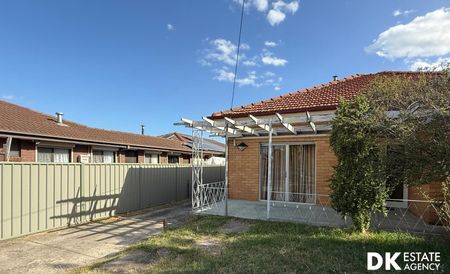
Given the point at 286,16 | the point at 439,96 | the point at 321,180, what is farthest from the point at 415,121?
the point at 286,16

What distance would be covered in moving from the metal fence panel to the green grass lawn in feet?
12.6

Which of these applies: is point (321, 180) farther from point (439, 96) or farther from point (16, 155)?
point (16, 155)

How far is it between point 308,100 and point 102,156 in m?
12.0

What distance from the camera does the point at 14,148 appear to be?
1243 cm

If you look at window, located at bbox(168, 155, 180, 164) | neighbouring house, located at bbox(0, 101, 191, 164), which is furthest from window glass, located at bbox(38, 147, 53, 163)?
window, located at bbox(168, 155, 180, 164)

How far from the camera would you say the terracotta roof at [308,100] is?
10016 mm

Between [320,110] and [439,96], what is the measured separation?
4099 millimetres

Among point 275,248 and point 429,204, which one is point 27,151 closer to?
point 275,248

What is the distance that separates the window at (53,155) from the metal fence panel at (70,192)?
420cm

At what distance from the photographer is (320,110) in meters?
9.59

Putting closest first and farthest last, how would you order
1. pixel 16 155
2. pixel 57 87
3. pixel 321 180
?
pixel 321 180 < pixel 16 155 < pixel 57 87

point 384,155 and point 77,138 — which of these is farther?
point 77,138

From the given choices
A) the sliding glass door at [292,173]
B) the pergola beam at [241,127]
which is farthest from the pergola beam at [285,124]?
the pergola beam at [241,127]

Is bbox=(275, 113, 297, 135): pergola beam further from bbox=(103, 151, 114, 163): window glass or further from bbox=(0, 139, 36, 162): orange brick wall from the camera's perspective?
bbox=(103, 151, 114, 163): window glass
